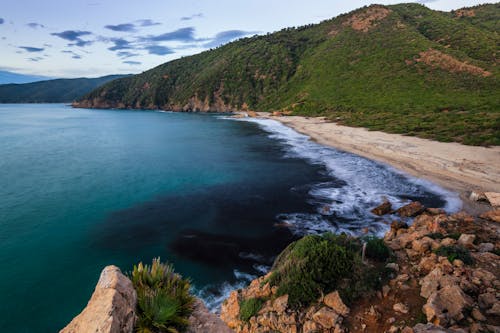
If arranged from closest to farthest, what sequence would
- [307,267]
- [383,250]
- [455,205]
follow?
[307,267] → [383,250] → [455,205]

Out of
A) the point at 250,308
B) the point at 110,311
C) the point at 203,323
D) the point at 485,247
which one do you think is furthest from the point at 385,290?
the point at 110,311

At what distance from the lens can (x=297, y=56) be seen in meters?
132

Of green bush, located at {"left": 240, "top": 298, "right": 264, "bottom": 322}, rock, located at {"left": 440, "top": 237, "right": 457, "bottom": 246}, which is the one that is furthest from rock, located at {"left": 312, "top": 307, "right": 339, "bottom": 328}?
rock, located at {"left": 440, "top": 237, "right": 457, "bottom": 246}

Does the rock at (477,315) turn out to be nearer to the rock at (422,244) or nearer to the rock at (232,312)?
→ the rock at (422,244)

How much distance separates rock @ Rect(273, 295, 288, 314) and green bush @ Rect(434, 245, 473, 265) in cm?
516

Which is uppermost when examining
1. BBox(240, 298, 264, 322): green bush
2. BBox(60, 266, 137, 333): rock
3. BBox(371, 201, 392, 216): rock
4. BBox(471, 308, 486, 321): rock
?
BBox(60, 266, 137, 333): rock

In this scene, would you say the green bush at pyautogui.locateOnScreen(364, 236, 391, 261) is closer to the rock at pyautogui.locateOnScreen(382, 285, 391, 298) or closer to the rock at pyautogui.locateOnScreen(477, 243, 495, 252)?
the rock at pyautogui.locateOnScreen(382, 285, 391, 298)

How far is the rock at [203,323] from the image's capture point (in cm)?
468

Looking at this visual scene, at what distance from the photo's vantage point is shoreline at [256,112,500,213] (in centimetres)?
2089

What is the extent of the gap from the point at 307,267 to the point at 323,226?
8248mm

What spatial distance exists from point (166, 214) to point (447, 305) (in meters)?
16.4

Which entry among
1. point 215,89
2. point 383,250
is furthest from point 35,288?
point 215,89

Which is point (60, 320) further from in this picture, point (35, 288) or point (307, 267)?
point (307, 267)

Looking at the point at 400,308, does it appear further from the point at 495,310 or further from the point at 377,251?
the point at 377,251
